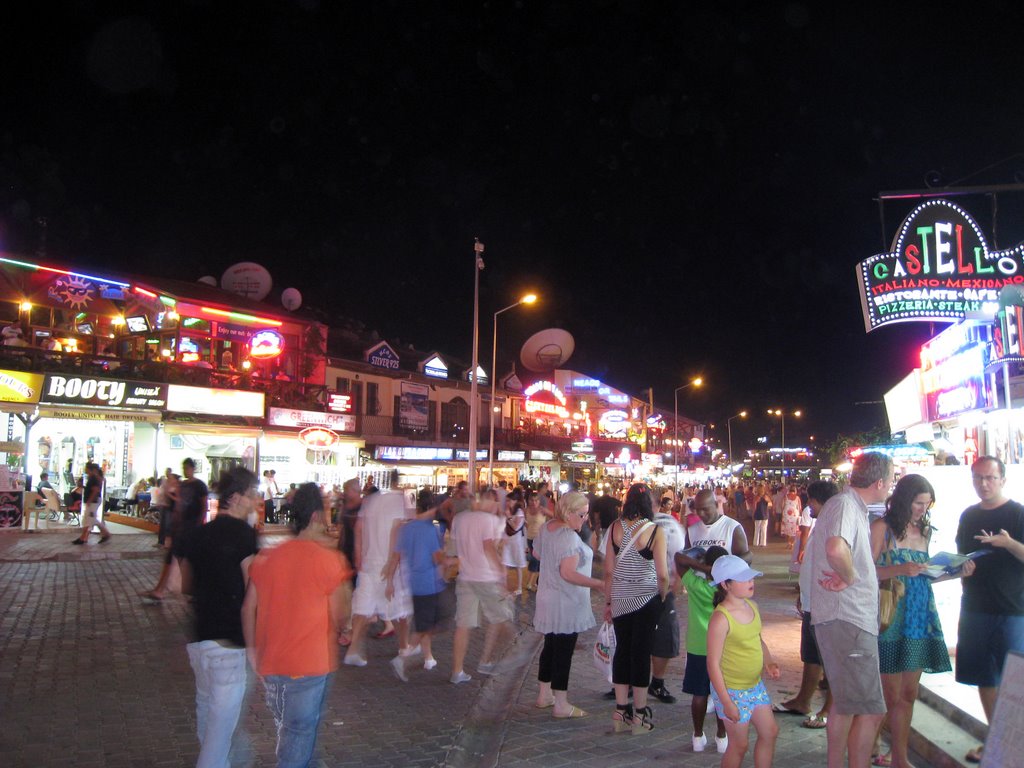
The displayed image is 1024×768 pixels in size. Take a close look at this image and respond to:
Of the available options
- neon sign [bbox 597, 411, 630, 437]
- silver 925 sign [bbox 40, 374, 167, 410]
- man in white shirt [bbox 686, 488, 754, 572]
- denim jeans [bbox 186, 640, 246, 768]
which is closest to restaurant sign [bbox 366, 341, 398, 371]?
silver 925 sign [bbox 40, 374, 167, 410]

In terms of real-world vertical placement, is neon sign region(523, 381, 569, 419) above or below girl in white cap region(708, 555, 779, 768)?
above

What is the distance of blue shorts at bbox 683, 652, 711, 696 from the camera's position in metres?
5.68

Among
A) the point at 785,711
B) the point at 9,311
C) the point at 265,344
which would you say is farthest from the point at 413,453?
the point at 785,711

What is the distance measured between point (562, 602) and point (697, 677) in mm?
1242

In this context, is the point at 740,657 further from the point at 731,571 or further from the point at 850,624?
the point at 850,624

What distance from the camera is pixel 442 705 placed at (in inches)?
267

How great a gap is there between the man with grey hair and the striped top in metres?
1.71

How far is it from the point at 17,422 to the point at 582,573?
20179 mm

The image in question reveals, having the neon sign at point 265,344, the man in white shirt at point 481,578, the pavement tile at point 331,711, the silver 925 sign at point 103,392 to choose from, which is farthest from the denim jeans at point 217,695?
the neon sign at point 265,344

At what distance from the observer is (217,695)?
4312 millimetres

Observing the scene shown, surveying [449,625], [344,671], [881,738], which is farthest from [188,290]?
[881,738]

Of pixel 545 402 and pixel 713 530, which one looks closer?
pixel 713 530

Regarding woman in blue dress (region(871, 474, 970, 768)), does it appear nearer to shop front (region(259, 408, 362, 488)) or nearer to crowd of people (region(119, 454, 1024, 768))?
crowd of people (region(119, 454, 1024, 768))

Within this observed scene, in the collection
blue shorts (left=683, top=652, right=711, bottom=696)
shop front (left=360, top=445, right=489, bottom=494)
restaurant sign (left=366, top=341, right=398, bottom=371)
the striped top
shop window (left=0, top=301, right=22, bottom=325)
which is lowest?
blue shorts (left=683, top=652, right=711, bottom=696)
